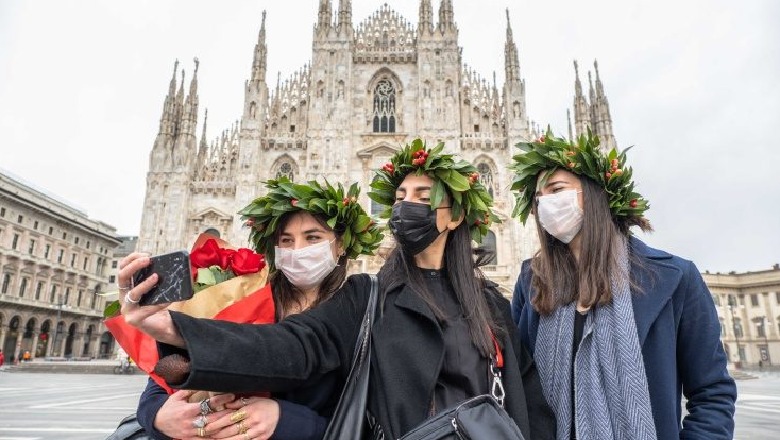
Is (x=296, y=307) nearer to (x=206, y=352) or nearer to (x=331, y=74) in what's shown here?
(x=206, y=352)

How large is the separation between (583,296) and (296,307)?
1.45 metres

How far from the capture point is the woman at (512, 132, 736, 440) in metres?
1.98

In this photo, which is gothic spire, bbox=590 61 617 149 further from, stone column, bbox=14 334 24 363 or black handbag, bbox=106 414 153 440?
stone column, bbox=14 334 24 363

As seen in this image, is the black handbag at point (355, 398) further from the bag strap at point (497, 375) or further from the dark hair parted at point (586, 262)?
the dark hair parted at point (586, 262)

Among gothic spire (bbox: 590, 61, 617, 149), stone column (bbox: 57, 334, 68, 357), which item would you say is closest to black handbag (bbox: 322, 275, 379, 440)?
gothic spire (bbox: 590, 61, 617, 149)

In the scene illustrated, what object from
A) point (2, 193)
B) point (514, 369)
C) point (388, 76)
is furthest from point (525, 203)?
point (2, 193)

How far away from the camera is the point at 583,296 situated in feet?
7.26

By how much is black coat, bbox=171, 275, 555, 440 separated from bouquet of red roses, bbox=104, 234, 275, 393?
1.09ft

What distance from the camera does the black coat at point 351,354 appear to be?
1.33 meters

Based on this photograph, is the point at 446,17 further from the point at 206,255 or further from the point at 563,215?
the point at 206,255

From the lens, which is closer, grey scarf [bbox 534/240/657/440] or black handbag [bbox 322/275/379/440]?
black handbag [bbox 322/275/379/440]

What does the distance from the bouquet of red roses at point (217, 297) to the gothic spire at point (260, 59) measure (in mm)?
24856

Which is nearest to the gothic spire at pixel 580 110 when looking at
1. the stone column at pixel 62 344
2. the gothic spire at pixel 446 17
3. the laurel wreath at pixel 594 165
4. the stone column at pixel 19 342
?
the gothic spire at pixel 446 17

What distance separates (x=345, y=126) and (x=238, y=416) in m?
23.3
